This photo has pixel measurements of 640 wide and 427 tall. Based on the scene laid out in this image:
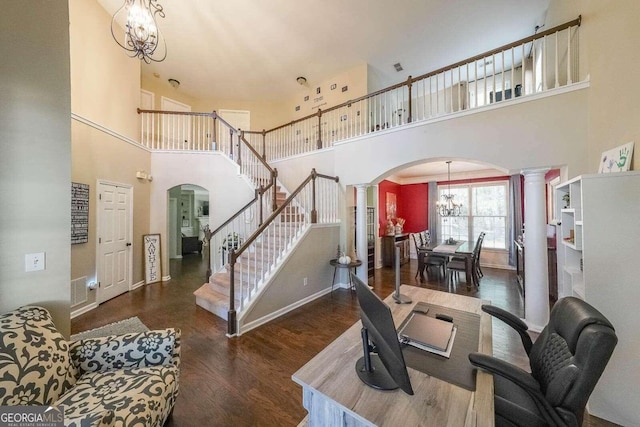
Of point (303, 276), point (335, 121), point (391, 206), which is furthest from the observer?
point (391, 206)

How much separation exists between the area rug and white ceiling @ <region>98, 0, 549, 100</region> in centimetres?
508

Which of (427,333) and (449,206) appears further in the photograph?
(449,206)

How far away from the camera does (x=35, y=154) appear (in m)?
1.56

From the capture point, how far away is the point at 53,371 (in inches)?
51.8

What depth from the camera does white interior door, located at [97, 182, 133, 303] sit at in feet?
12.8

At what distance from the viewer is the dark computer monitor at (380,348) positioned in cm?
83

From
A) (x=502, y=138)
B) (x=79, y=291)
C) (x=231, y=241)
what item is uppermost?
(x=502, y=138)

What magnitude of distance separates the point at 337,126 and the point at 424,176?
148 inches

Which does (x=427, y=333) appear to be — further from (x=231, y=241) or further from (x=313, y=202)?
(x=231, y=241)

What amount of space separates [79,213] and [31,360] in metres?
3.12

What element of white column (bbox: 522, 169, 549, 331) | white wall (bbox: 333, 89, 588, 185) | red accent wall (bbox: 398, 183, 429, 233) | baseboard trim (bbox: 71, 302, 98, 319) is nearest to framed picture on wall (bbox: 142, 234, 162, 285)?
baseboard trim (bbox: 71, 302, 98, 319)

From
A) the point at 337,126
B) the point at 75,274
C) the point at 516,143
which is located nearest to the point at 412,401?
the point at 516,143

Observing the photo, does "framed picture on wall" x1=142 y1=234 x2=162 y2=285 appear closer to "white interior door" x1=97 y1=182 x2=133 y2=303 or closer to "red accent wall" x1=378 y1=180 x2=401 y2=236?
"white interior door" x1=97 y1=182 x2=133 y2=303

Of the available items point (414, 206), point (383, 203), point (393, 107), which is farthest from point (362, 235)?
point (414, 206)
